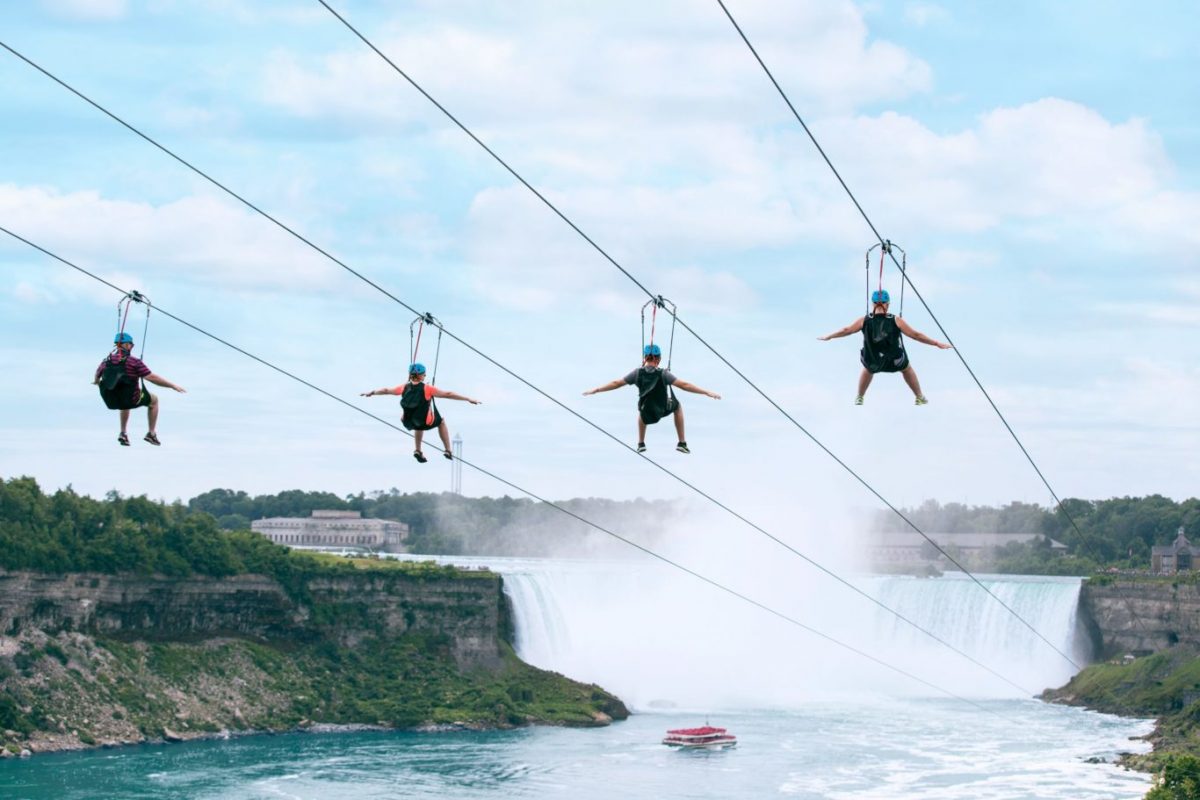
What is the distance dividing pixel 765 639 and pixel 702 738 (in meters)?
45.9

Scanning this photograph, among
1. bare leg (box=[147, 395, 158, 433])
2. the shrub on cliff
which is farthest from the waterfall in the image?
bare leg (box=[147, 395, 158, 433])

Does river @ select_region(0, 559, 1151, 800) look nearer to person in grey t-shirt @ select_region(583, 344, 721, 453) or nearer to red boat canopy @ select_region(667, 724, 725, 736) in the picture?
red boat canopy @ select_region(667, 724, 725, 736)

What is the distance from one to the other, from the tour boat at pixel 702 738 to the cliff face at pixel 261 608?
2072cm

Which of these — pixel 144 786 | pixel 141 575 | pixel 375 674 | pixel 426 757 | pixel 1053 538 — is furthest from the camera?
pixel 1053 538

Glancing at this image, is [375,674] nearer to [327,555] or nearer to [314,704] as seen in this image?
[314,704]

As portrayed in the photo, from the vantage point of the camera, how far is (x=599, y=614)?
126 metres

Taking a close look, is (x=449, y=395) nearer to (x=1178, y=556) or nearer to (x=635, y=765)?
(x=635, y=765)

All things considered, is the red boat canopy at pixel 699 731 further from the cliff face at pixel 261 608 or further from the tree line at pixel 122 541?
the tree line at pixel 122 541

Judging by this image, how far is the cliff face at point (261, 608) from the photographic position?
90062mm

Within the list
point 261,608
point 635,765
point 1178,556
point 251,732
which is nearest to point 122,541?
point 261,608

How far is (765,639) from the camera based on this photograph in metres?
130

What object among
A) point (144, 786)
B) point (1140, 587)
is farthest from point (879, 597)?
point (144, 786)

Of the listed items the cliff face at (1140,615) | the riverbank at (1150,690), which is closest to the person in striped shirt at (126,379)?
the riverbank at (1150,690)

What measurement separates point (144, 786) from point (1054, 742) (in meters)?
45.4
